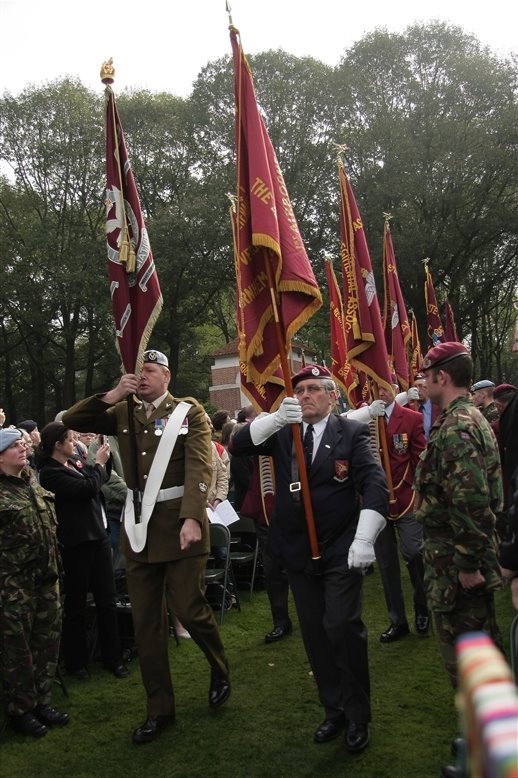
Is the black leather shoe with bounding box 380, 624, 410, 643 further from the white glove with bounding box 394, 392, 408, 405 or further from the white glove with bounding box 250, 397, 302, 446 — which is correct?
the white glove with bounding box 250, 397, 302, 446

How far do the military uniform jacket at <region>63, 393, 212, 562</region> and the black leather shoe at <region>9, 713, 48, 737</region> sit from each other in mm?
1281

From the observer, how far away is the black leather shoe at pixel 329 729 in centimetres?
431

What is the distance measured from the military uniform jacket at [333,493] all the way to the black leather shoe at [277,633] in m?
2.36

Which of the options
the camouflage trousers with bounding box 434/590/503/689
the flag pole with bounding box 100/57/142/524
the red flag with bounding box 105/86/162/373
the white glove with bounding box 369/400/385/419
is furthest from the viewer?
the white glove with bounding box 369/400/385/419

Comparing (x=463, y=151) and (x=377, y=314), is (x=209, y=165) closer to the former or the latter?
(x=463, y=151)

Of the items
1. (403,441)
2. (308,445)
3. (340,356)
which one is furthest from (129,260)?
(340,356)

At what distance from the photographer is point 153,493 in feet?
15.6

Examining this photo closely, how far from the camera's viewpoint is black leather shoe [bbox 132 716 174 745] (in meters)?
4.52

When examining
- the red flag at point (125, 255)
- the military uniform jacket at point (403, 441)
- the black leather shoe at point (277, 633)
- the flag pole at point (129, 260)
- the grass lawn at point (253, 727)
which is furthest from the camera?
the military uniform jacket at point (403, 441)

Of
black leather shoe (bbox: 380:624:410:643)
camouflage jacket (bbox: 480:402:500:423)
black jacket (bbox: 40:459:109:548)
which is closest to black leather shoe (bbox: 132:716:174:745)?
black jacket (bbox: 40:459:109:548)

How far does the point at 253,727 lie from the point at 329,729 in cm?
56

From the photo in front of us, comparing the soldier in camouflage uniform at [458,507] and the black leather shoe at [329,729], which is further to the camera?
the black leather shoe at [329,729]

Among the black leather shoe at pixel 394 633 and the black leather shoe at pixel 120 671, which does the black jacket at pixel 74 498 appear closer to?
the black leather shoe at pixel 120 671

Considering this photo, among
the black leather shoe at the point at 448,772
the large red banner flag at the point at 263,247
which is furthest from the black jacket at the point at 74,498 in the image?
the black leather shoe at the point at 448,772
